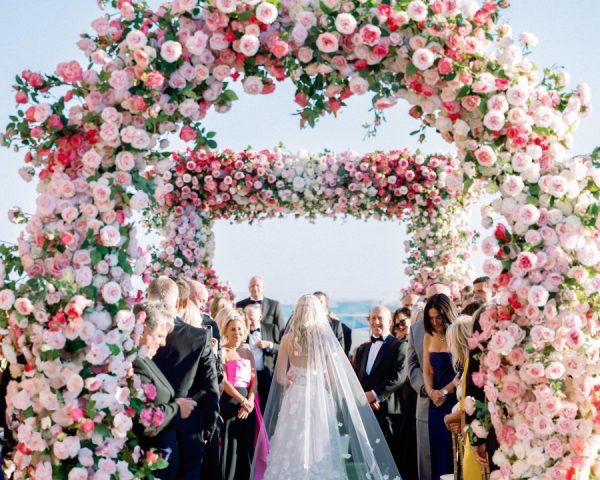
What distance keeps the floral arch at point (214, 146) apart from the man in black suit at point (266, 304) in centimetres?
548

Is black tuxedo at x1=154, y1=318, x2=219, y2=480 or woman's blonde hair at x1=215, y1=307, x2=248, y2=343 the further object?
woman's blonde hair at x1=215, y1=307, x2=248, y2=343

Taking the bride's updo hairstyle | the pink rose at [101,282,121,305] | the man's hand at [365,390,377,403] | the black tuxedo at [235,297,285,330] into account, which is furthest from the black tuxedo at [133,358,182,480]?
the black tuxedo at [235,297,285,330]

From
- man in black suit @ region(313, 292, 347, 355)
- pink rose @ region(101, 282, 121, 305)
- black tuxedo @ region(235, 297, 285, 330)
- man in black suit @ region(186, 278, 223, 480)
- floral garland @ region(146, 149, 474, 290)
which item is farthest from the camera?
floral garland @ region(146, 149, 474, 290)

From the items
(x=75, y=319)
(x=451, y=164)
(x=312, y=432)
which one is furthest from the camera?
(x=451, y=164)

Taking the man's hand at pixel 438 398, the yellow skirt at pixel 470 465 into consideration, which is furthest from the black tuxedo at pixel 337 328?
the yellow skirt at pixel 470 465

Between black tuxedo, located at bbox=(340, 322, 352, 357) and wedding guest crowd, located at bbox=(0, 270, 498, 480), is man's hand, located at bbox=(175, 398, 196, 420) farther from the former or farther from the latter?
black tuxedo, located at bbox=(340, 322, 352, 357)

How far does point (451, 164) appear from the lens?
1127 centimetres

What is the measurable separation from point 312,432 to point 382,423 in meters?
1.44

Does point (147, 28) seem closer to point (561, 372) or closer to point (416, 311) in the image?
point (561, 372)

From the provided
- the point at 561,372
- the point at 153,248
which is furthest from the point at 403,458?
the point at 153,248

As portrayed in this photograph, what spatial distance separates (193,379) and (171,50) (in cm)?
219

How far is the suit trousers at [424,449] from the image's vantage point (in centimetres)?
630

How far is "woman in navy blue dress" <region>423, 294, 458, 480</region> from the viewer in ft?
19.6

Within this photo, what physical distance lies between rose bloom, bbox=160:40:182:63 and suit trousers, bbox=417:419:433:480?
396cm
